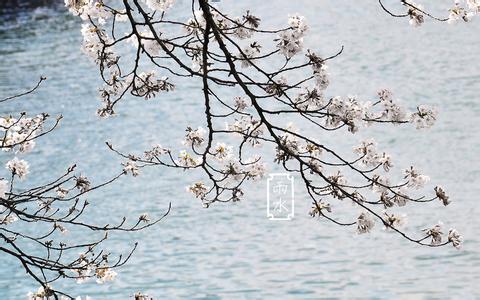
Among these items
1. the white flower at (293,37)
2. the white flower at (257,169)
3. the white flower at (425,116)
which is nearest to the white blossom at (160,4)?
the white flower at (293,37)

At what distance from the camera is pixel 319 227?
13.3m

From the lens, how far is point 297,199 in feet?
47.5

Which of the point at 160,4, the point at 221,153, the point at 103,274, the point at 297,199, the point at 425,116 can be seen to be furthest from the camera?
the point at 297,199

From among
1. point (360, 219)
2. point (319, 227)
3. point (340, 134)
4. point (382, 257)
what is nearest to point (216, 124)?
point (340, 134)

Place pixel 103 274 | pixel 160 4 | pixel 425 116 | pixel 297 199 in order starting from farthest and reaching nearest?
1. pixel 297 199
2. pixel 103 274
3. pixel 425 116
4. pixel 160 4

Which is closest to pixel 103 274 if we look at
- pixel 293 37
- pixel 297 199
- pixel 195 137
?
pixel 195 137

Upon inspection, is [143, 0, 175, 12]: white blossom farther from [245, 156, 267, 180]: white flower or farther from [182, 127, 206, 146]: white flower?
[245, 156, 267, 180]: white flower

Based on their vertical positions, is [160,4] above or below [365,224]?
above

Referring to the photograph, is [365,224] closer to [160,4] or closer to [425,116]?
[425,116]

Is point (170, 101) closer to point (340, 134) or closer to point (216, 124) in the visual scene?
point (216, 124)

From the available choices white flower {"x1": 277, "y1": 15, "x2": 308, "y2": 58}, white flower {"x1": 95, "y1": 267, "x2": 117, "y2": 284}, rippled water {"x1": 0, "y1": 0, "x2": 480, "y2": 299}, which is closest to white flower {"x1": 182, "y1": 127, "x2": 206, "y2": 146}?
white flower {"x1": 95, "y1": 267, "x2": 117, "y2": 284}

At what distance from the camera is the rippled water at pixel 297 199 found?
11766 millimetres

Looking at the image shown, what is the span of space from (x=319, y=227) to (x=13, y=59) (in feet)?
52.8

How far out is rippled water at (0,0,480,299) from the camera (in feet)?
38.6
